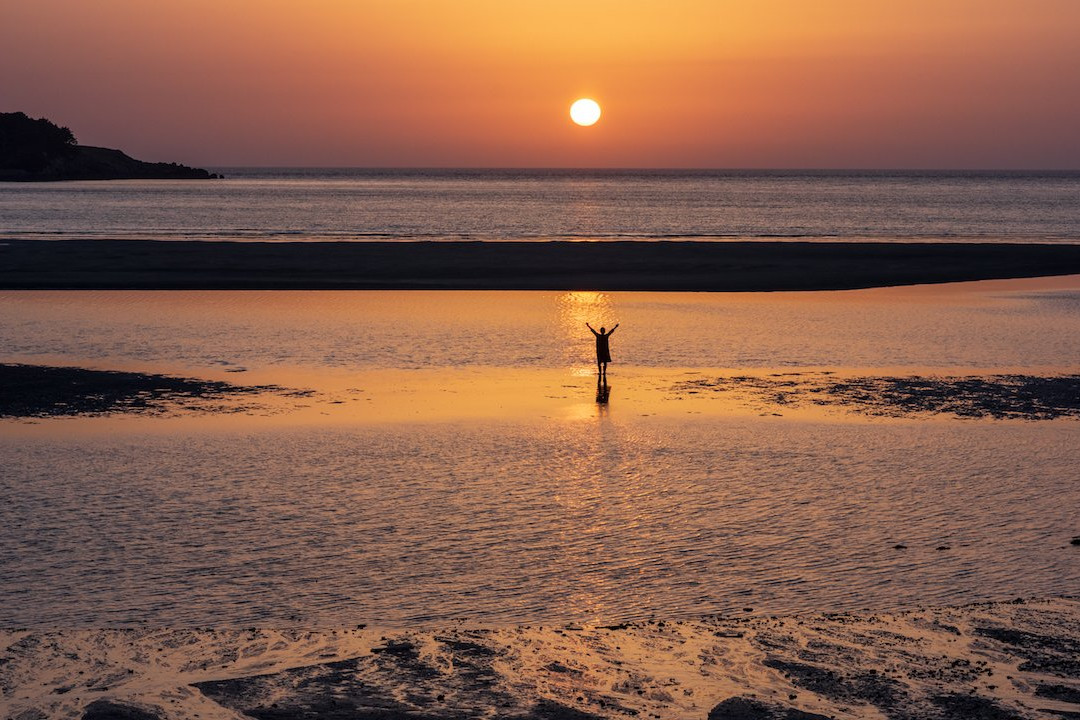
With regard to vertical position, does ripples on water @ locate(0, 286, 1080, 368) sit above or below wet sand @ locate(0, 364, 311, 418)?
above

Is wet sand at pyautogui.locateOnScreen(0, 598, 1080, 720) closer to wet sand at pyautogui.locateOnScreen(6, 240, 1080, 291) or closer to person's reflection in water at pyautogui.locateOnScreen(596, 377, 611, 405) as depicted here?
person's reflection in water at pyautogui.locateOnScreen(596, 377, 611, 405)

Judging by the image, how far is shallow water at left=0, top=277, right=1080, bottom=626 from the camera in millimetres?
11930

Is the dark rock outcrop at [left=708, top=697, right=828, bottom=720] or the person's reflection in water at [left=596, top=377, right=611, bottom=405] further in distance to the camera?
the person's reflection in water at [left=596, top=377, right=611, bottom=405]

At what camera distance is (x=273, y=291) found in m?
44.5

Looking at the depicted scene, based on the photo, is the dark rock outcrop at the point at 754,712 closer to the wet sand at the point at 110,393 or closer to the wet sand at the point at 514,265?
the wet sand at the point at 110,393

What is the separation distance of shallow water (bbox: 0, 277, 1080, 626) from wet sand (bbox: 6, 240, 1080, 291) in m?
18.2

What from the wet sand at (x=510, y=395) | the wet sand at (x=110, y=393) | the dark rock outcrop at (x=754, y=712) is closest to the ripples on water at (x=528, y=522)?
the wet sand at (x=510, y=395)

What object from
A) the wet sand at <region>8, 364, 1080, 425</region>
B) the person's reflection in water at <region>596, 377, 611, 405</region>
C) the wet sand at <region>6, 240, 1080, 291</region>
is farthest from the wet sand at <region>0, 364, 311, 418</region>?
the wet sand at <region>6, 240, 1080, 291</region>

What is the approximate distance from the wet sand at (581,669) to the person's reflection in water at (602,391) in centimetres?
1131

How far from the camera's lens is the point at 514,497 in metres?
15.6

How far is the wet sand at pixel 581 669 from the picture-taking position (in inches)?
363

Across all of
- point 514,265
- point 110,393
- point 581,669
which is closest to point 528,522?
point 581,669

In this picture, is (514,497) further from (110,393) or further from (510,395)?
(110,393)

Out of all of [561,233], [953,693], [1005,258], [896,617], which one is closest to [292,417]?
[896,617]
